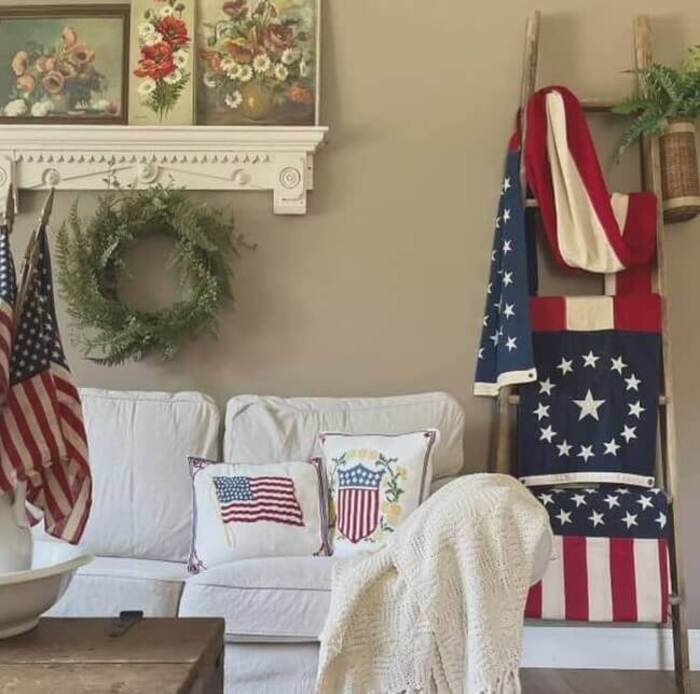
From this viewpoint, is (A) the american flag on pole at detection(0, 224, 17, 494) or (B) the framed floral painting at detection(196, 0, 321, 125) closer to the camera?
(A) the american flag on pole at detection(0, 224, 17, 494)

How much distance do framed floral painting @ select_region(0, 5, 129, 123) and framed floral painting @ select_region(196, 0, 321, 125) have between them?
335 millimetres

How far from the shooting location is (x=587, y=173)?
3.03 metres

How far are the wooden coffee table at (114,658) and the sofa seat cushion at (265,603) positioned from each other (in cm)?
64

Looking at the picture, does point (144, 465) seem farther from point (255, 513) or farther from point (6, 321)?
point (6, 321)

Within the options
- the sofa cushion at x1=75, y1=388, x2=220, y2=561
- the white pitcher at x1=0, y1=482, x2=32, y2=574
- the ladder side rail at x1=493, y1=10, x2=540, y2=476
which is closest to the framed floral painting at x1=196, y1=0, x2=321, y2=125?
the ladder side rail at x1=493, y1=10, x2=540, y2=476

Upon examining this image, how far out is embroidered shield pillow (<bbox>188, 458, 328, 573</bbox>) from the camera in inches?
97.4

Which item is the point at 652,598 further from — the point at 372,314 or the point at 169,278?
the point at 169,278

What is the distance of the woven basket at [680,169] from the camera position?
3004 millimetres

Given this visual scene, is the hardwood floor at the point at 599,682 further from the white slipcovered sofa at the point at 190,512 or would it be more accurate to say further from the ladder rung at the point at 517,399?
the ladder rung at the point at 517,399

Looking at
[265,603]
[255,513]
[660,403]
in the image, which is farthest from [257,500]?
[660,403]

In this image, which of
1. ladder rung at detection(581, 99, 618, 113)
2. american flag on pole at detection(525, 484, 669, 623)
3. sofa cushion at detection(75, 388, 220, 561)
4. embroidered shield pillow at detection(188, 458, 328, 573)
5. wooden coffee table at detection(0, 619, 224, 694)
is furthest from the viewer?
ladder rung at detection(581, 99, 618, 113)

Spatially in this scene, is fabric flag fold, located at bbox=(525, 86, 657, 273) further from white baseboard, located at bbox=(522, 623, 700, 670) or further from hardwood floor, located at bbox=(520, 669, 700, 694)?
hardwood floor, located at bbox=(520, 669, 700, 694)

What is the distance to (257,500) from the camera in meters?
2.54

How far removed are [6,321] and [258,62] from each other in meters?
2.09
